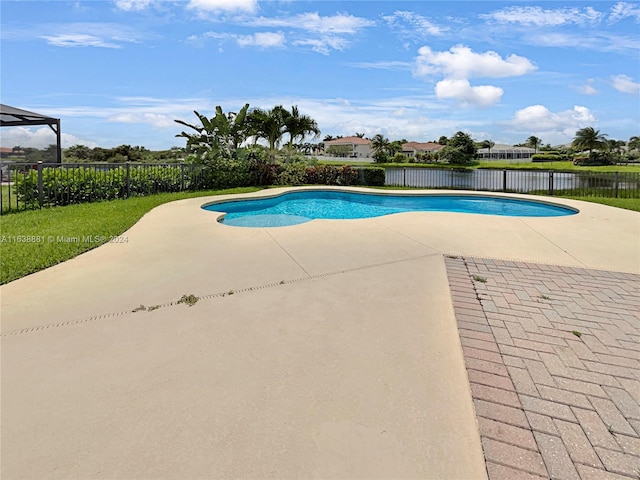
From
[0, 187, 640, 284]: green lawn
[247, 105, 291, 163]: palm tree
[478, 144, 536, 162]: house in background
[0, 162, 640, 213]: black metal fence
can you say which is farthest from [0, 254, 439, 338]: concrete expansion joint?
[478, 144, 536, 162]: house in background

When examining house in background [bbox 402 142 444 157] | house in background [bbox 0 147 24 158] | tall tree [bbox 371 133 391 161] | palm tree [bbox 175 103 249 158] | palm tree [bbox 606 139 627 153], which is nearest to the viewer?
house in background [bbox 0 147 24 158]

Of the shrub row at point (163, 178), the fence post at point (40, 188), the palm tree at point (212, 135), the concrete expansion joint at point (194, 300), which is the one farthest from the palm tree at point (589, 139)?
the fence post at point (40, 188)

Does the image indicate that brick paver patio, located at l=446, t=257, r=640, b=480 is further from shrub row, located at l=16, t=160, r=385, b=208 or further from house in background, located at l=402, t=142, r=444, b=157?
house in background, located at l=402, t=142, r=444, b=157

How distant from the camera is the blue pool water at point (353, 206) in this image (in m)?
9.79

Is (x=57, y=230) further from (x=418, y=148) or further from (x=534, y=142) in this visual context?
(x=534, y=142)

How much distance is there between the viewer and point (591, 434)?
1.65m

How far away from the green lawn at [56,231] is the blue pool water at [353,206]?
241cm

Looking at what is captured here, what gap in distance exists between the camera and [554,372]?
7.04 feet

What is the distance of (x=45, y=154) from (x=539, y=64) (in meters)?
18.7

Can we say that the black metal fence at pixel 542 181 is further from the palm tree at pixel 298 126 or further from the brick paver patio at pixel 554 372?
the brick paver patio at pixel 554 372

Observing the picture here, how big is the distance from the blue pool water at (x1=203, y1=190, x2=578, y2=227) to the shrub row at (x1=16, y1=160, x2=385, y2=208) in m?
2.23

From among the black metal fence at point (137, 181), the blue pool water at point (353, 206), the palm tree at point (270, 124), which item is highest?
the palm tree at point (270, 124)

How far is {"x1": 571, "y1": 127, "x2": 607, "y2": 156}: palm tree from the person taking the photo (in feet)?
145

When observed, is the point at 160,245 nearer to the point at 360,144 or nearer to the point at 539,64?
the point at 539,64
